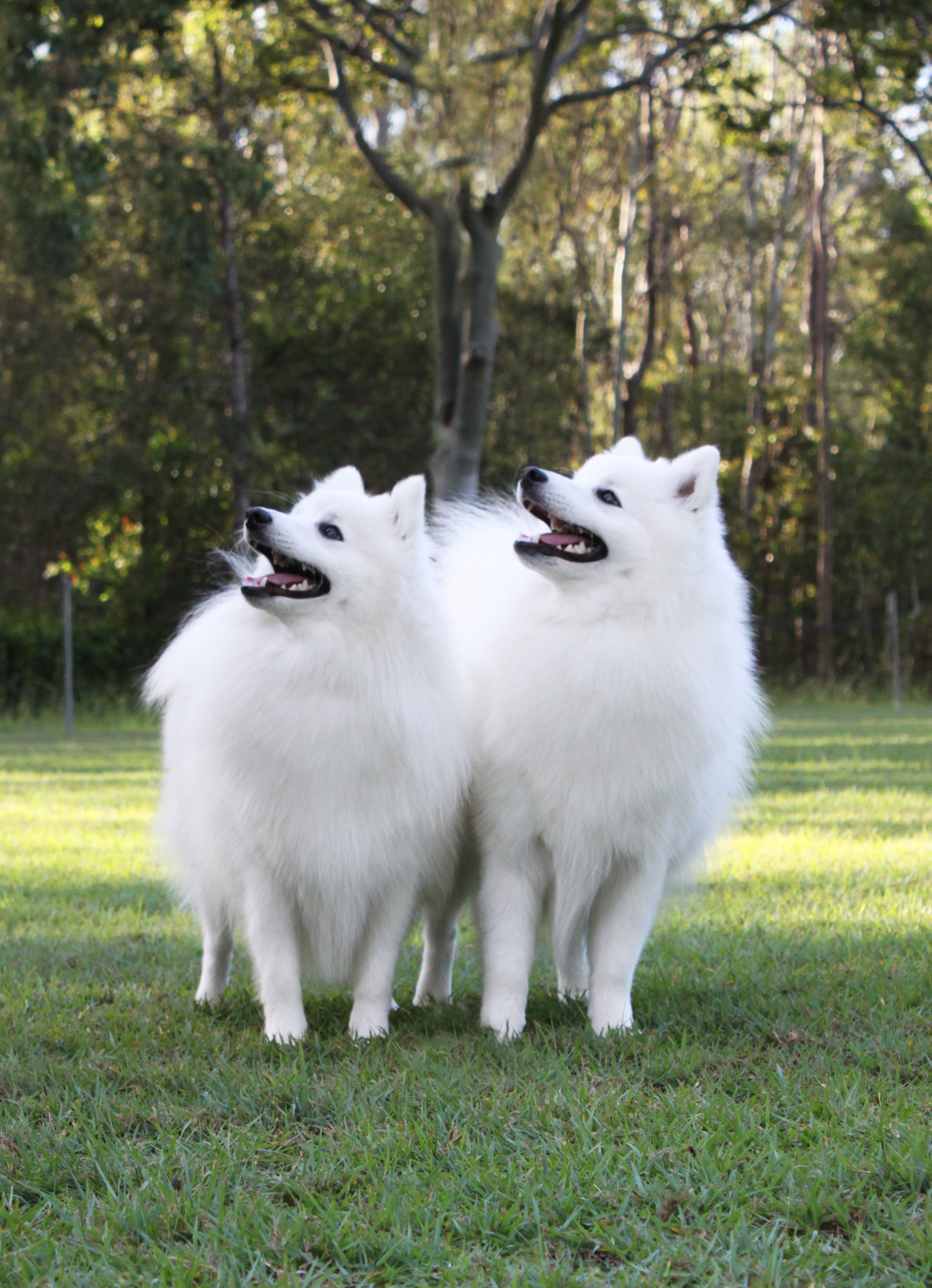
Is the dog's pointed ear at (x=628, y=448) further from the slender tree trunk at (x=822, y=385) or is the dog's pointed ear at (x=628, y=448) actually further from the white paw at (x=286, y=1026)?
the slender tree trunk at (x=822, y=385)

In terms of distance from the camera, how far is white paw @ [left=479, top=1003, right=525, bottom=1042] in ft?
11.8

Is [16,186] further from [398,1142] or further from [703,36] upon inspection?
[398,1142]

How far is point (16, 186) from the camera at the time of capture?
48.5 ft

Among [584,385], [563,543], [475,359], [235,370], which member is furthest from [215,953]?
[584,385]

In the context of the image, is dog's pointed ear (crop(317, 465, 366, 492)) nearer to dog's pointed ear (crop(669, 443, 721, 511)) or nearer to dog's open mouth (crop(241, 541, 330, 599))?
dog's open mouth (crop(241, 541, 330, 599))

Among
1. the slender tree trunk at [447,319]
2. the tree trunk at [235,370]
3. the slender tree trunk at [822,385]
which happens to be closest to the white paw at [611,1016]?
the slender tree trunk at [447,319]

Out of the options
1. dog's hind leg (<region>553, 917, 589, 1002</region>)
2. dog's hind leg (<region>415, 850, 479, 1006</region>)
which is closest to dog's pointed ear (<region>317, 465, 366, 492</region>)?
dog's hind leg (<region>415, 850, 479, 1006</region>)

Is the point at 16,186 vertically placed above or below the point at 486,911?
above

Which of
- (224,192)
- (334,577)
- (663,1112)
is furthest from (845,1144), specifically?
(224,192)

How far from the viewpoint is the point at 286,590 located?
3451 millimetres

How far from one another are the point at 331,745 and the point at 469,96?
39.4 ft

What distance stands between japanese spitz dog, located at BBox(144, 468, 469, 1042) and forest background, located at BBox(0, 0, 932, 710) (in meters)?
10.2

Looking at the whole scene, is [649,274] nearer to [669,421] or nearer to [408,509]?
[669,421]

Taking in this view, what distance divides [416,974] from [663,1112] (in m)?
2.04
